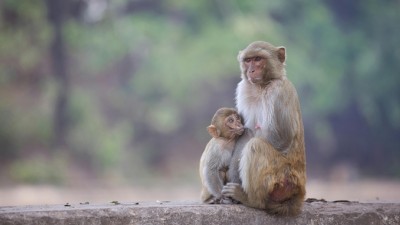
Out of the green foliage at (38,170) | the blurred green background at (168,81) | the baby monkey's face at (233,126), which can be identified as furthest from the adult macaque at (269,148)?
the blurred green background at (168,81)

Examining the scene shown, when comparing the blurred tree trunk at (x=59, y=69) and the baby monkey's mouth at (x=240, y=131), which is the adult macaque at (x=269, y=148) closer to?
the baby monkey's mouth at (x=240, y=131)

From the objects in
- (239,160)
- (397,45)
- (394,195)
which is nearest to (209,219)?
(239,160)

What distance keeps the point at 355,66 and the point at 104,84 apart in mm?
9229

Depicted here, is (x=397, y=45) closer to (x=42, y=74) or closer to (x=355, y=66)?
(x=355, y=66)

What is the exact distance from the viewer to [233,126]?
6703 millimetres

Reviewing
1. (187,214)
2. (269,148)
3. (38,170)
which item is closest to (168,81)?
(38,170)

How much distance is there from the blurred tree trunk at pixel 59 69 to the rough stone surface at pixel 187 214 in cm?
1996

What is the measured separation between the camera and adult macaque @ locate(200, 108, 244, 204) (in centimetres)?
665

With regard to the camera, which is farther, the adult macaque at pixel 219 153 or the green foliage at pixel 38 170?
the green foliage at pixel 38 170

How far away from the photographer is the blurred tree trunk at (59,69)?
26.2 m

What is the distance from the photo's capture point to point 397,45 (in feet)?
94.6

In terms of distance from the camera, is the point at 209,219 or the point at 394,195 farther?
the point at 394,195

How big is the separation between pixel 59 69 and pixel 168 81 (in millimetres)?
3821

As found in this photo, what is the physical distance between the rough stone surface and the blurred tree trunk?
65.5 ft
